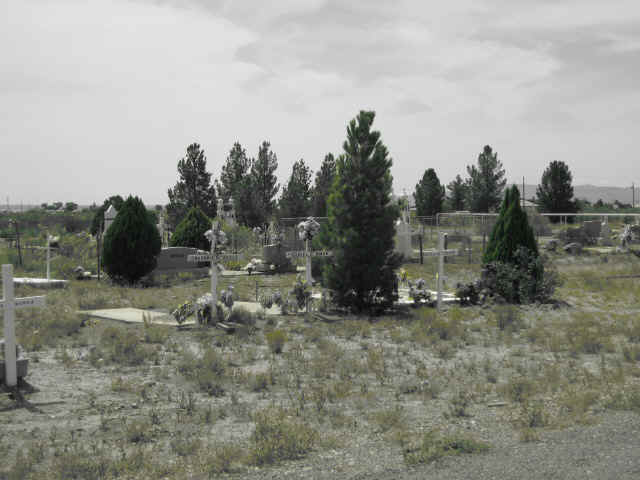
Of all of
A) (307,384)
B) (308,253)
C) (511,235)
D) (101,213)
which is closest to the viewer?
(307,384)

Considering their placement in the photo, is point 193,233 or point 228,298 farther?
point 193,233

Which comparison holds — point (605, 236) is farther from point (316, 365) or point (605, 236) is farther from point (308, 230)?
point (316, 365)

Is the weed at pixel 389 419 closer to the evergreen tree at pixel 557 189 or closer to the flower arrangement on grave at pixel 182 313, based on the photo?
the flower arrangement on grave at pixel 182 313

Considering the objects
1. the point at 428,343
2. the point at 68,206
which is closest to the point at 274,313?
the point at 428,343

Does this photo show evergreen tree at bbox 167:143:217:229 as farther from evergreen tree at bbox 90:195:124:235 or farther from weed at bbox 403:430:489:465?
weed at bbox 403:430:489:465

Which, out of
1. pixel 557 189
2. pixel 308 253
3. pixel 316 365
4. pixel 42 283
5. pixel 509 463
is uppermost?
pixel 557 189

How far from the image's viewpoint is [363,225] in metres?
13.4

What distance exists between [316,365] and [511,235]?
8.54m

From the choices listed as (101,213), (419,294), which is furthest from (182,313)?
(101,213)

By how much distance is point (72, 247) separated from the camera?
2570 cm

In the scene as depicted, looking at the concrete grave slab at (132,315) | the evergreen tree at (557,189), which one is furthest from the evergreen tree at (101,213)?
the evergreen tree at (557,189)

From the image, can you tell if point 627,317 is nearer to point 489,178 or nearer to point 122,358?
point 122,358

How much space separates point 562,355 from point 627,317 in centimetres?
419

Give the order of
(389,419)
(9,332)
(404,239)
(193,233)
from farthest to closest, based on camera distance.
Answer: (404,239)
(193,233)
(9,332)
(389,419)
